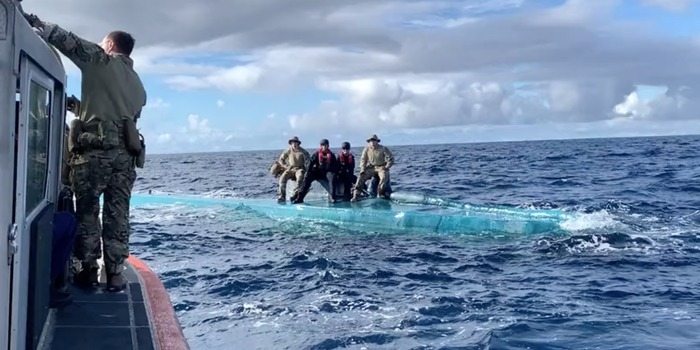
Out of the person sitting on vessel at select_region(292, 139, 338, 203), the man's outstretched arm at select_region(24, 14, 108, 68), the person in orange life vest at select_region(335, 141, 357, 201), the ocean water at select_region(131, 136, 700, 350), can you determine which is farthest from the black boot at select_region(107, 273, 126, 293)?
the person in orange life vest at select_region(335, 141, 357, 201)

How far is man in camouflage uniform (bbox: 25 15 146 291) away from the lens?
17.7 feet

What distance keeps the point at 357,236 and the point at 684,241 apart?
7112mm

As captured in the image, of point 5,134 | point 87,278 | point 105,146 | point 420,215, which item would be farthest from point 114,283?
point 420,215

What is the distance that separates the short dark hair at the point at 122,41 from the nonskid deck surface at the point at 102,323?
1.90 meters

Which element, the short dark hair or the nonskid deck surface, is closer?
the nonskid deck surface

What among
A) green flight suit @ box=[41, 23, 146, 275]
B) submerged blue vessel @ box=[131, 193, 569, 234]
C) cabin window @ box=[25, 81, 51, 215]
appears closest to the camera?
cabin window @ box=[25, 81, 51, 215]

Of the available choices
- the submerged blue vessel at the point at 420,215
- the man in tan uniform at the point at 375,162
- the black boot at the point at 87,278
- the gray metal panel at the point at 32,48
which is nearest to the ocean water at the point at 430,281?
the submerged blue vessel at the point at 420,215

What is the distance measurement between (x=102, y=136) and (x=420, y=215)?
13511 mm

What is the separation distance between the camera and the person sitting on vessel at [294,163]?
71.4ft

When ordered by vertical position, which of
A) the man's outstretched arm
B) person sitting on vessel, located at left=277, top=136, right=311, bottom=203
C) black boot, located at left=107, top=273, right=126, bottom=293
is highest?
the man's outstretched arm

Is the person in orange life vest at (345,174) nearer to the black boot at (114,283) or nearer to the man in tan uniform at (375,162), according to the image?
the man in tan uniform at (375,162)

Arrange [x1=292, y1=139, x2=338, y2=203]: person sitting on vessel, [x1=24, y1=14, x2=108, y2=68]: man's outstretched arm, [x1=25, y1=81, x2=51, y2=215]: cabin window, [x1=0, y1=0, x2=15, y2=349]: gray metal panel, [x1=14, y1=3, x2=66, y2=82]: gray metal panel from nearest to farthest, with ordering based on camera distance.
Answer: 1. [x1=0, y1=0, x2=15, y2=349]: gray metal panel
2. [x1=14, y1=3, x2=66, y2=82]: gray metal panel
3. [x1=25, y1=81, x2=51, y2=215]: cabin window
4. [x1=24, y1=14, x2=108, y2=68]: man's outstretched arm
5. [x1=292, y1=139, x2=338, y2=203]: person sitting on vessel

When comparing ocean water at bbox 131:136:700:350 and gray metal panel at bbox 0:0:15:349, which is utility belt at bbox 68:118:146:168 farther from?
ocean water at bbox 131:136:700:350

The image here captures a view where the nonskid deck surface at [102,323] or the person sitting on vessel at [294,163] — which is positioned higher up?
the person sitting on vessel at [294,163]
